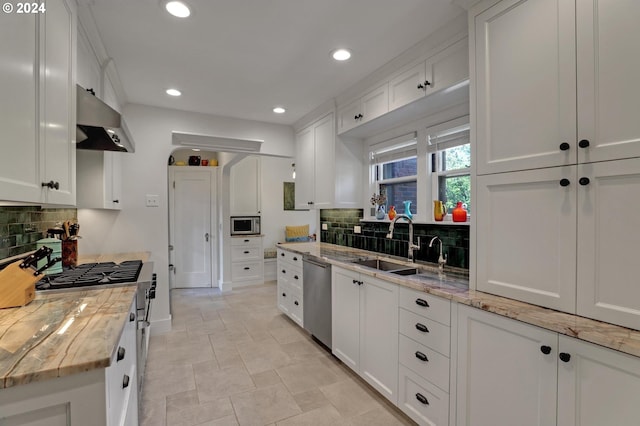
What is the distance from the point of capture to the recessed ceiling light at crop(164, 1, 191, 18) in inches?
70.4

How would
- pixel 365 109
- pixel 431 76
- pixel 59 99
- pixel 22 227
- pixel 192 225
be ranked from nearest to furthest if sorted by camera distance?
pixel 59 99 → pixel 22 227 → pixel 431 76 → pixel 365 109 → pixel 192 225

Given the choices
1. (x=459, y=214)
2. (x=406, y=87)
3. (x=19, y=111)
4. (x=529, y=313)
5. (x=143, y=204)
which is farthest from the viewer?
(x=143, y=204)

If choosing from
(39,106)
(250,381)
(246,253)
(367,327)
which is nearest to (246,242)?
(246,253)

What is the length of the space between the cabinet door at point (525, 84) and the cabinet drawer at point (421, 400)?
50.7 inches

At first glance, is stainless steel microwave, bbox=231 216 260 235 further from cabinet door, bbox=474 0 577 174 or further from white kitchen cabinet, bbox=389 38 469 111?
cabinet door, bbox=474 0 577 174

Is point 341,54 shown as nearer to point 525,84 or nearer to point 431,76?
point 431,76

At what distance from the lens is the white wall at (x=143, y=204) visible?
10.6 ft

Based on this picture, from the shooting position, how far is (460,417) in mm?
1565

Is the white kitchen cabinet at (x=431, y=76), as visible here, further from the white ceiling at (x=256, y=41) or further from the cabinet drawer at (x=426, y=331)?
the cabinet drawer at (x=426, y=331)

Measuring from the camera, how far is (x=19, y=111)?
42.2 inches

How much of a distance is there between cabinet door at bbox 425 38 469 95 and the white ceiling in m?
0.19

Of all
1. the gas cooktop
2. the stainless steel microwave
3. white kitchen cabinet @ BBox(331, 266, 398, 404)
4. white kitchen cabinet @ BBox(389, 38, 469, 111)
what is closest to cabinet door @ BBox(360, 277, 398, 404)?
white kitchen cabinet @ BBox(331, 266, 398, 404)

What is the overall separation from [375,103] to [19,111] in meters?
2.38

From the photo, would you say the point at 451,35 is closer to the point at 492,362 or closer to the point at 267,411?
the point at 492,362
